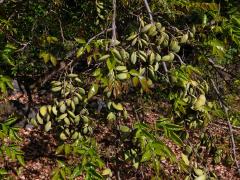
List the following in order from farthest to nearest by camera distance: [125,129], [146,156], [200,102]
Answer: [125,129] → [200,102] → [146,156]

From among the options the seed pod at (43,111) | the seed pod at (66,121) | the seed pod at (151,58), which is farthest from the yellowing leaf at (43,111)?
the seed pod at (151,58)

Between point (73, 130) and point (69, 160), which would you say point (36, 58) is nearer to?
point (69, 160)

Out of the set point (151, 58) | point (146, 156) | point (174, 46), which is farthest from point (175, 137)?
point (174, 46)

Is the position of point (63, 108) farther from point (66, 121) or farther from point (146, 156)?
point (146, 156)

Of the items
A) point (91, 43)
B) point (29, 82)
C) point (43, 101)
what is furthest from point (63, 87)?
point (43, 101)

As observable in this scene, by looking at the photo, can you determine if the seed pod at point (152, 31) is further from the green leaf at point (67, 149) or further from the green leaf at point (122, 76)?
the green leaf at point (67, 149)

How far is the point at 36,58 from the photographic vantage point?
918cm

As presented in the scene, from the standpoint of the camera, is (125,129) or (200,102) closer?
(200,102)

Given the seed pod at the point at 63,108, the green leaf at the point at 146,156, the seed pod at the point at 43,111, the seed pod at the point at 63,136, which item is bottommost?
the seed pod at the point at 63,136

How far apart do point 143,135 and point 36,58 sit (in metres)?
7.09

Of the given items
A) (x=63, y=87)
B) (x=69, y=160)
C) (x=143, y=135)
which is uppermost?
(x=63, y=87)

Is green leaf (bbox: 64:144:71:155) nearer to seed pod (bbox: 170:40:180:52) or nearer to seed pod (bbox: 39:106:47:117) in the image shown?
seed pod (bbox: 39:106:47:117)

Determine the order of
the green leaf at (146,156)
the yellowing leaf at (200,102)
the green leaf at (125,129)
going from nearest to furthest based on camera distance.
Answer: the green leaf at (146,156)
the yellowing leaf at (200,102)
the green leaf at (125,129)

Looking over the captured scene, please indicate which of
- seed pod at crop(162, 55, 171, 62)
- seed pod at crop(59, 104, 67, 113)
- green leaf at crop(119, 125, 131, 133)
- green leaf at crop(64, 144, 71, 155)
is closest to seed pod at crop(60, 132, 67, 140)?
green leaf at crop(64, 144, 71, 155)
